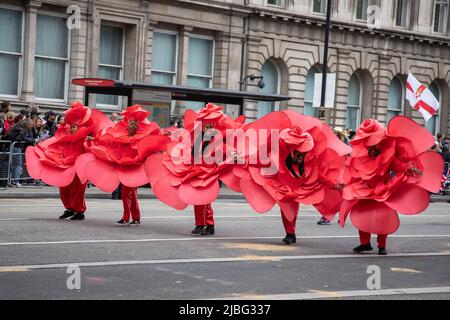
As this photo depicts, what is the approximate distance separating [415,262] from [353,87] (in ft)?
113

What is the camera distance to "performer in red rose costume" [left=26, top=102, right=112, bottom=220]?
16.1 m

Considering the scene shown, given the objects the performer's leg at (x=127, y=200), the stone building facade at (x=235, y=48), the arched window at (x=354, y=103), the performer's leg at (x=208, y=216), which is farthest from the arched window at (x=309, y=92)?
the performer's leg at (x=208, y=216)

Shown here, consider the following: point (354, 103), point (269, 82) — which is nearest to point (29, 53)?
point (269, 82)

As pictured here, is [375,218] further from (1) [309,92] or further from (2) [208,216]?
(1) [309,92]

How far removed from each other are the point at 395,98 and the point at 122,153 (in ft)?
112

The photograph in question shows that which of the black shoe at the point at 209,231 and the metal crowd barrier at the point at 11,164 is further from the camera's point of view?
the metal crowd barrier at the point at 11,164

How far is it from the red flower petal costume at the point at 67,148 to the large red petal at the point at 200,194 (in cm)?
229

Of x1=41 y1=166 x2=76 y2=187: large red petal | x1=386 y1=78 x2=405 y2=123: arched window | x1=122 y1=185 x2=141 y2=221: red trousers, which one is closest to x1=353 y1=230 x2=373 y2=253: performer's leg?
x1=122 y1=185 x2=141 y2=221: red trousers

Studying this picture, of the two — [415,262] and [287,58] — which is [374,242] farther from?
[287,58]

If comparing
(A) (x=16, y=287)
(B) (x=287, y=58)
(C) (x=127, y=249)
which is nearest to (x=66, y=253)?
(C) (x=127, y=249)

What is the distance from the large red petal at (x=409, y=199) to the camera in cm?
1317

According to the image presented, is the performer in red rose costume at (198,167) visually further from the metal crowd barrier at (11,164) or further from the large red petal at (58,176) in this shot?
the metal crowd barrier at (11,164)

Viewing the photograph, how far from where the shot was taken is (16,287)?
9.26 m
